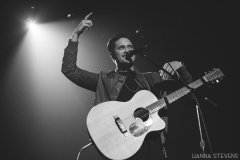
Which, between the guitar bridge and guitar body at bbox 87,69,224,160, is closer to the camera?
guitar body at bbox 87,69,224,160

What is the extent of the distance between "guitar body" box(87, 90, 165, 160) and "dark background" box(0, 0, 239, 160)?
74.2 inches

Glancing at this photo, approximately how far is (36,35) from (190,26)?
3.67 metres

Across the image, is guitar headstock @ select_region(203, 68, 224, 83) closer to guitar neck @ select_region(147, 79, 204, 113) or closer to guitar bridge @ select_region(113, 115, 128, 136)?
guitar neck @ select_region(147, 79, 204, 113)

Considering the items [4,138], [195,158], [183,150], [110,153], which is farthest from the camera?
[4,138]

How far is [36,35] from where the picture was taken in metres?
6.22

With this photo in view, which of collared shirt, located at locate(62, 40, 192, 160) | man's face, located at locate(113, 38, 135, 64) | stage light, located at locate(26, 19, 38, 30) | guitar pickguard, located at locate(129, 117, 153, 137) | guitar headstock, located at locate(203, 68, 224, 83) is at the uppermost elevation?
stage light, located at locate(26, 19, 38, 30)

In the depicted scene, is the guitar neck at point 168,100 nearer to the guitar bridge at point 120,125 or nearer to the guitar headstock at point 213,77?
the guitar headstock at point 213,77

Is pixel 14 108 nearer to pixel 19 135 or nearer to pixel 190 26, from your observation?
pixel 19 135

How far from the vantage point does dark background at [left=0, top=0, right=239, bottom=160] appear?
4.55 m

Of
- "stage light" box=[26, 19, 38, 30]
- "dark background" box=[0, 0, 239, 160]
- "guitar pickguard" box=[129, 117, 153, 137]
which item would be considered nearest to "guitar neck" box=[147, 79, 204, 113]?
"guitar pickguard" box=[129, 117, 153, 137]

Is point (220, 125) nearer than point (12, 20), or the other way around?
point (220, 125)

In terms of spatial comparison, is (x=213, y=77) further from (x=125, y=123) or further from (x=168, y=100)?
(x=125, y=123)

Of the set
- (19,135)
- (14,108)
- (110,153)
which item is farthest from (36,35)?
(110,153)

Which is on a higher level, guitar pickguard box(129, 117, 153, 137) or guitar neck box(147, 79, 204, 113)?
guitar neck box(147, 79, 204, 113)
